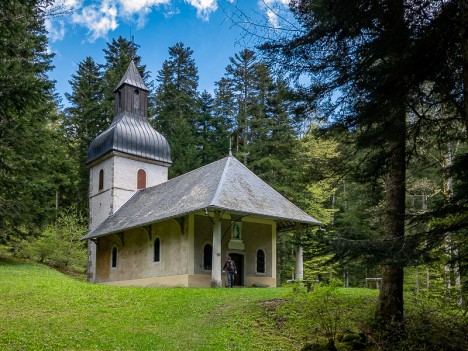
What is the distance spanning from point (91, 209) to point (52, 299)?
17498 mm

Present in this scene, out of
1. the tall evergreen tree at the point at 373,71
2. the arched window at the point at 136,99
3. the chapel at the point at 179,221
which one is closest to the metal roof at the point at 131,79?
the arched window at the point at 136,99

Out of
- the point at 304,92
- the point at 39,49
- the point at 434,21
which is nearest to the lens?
the point at 434,21

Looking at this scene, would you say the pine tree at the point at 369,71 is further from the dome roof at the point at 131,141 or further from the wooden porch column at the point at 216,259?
the dome roof at the point at 131,141

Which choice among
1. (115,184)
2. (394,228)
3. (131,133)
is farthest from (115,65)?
(394,228)

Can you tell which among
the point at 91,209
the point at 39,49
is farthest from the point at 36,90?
the point at 91,209

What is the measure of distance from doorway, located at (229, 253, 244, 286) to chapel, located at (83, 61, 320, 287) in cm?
4

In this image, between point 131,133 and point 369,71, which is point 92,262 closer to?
point 131,133

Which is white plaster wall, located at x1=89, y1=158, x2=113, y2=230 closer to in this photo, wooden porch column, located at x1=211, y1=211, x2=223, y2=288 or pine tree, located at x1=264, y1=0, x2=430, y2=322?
wooden porch column, located at x1=211, y1=211, x2=223, y2=288

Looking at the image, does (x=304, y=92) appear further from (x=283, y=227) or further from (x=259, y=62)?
(x=283, y=227)

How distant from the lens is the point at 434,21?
6.46 m

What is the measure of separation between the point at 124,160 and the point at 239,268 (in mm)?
10755

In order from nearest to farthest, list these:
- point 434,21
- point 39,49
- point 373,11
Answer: point 434,21 → point 373,11 → point 39,49

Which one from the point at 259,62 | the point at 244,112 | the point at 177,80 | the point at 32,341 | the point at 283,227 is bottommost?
the point at 32,341

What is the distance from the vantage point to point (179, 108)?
4081 cm
